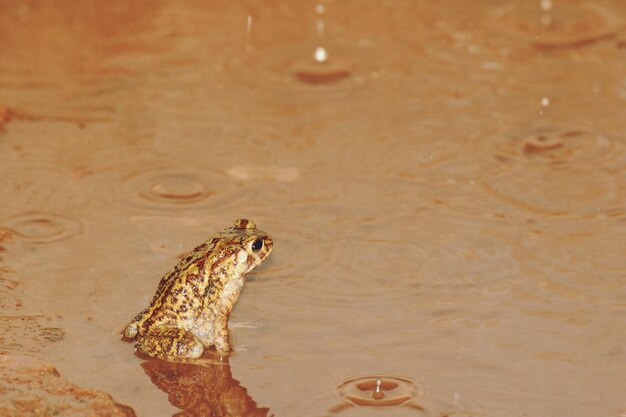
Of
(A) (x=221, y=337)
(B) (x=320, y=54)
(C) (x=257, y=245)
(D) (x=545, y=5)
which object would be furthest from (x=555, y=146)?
(A) (x=221, y=337)

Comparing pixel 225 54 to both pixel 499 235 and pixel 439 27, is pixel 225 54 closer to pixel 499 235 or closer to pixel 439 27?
pixel 439 27

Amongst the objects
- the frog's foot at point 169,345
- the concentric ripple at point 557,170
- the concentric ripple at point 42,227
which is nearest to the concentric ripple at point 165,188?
the concentric ripple at point 42,227

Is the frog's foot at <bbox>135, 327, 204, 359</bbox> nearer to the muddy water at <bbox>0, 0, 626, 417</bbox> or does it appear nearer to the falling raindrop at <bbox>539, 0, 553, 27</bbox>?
the muddy water at <bbox>0, 0, 626, 417</bbox>

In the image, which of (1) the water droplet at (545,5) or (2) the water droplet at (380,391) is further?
(1) the water droplet at (545,5)

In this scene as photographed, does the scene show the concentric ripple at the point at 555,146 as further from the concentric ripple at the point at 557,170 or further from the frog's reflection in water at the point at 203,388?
the frog's reflection in water at the point at 203,388

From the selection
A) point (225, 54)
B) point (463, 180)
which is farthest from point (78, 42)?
point (463, 180)

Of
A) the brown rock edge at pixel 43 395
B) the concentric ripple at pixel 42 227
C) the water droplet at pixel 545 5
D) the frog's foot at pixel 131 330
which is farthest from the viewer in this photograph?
the water droplet at pixel 545 5

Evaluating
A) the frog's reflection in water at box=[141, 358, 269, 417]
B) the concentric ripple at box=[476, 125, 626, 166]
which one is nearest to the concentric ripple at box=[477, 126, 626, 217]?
the concentric ripple at box=[476, 125, 626, 166]
